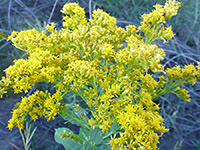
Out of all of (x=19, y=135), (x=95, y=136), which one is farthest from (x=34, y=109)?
(x=19, y=135)

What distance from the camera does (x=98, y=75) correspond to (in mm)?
1528

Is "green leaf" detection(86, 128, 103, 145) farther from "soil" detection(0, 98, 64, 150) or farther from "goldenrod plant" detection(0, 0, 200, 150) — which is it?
"soil" detection(0, 98, 64, 150)

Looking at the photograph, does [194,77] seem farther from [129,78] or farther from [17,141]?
[17,141]

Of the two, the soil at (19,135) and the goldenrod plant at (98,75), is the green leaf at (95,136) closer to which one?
the goldenrod plant at (98,75)

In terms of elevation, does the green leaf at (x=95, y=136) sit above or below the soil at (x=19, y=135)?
above

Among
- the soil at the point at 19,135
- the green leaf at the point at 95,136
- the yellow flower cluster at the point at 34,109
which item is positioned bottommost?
the soil at the point at 19,135

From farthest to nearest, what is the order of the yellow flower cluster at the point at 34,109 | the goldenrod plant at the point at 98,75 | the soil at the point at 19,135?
the soil at the point at 19,135 < the yellow flower cluster at the point at 34,109 < the goldenrod plant at the point at 98,75

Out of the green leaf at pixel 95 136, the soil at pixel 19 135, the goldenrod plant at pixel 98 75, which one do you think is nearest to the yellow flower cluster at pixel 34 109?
the goldenrod plant at pixel 98 75

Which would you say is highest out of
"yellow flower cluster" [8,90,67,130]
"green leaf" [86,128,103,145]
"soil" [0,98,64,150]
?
"yellow flower cluster" [8,90,67,130]

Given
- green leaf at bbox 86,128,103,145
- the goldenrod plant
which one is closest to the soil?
the goldenrod plant

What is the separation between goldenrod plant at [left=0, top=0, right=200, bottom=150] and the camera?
1.39 metres

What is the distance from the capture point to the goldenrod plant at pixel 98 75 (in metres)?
1.39

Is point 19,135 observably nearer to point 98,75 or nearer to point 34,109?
point 34,109

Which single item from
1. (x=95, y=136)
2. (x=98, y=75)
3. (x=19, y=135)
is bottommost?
(x=19, y=135)
